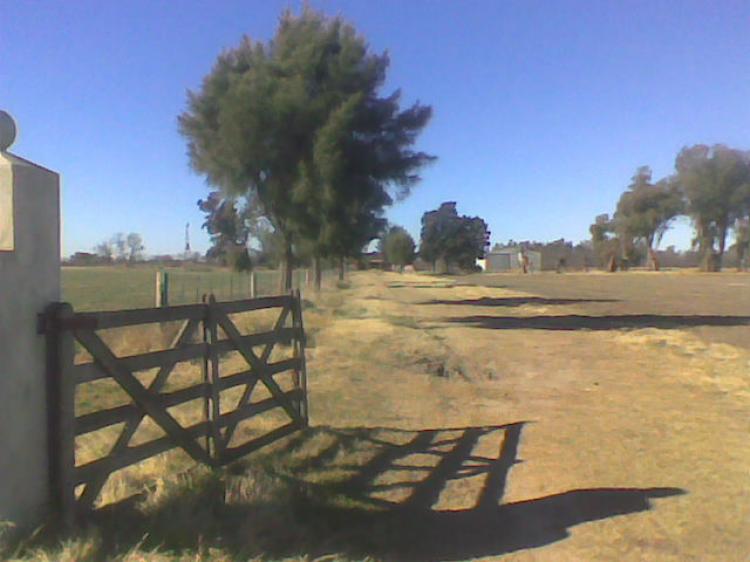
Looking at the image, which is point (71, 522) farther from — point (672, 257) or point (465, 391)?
point (672, 257)

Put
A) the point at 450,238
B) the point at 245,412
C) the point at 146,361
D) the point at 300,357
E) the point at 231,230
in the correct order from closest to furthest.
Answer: the point at 146,361 < the point at 245,412 < the point at 300,357 < the point at 231,230 < the point at 450,238

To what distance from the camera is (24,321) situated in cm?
480

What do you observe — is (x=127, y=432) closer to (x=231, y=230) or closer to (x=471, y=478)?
(x=471, y=478)

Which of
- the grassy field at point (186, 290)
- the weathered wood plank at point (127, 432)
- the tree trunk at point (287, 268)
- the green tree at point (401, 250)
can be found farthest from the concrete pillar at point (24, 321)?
the green tree at point (401, 250)

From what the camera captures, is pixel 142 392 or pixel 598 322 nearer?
pixel 142 392

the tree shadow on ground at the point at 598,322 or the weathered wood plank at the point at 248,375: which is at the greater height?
the weathered wood plank at the point at 248,375

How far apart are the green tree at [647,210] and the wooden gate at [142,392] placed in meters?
113

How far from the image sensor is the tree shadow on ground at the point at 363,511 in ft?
17.3

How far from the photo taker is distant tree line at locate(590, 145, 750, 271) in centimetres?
10231

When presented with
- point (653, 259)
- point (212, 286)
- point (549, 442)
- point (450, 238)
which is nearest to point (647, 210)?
point (653, 259)

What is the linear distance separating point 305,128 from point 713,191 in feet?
→ 297

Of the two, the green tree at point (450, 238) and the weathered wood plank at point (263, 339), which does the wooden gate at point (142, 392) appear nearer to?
the weathered wood plank at point (263, 339)

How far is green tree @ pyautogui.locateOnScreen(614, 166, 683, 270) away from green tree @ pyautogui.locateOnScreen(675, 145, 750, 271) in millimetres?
6077

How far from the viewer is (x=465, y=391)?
12.3 m
